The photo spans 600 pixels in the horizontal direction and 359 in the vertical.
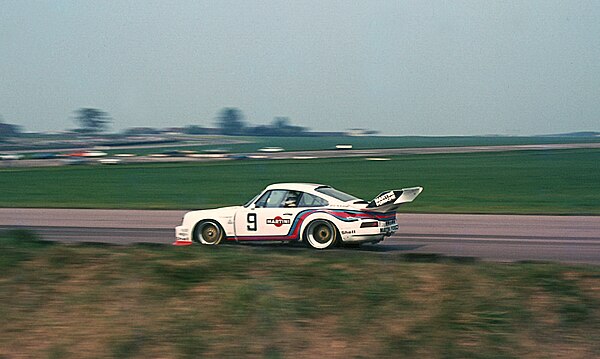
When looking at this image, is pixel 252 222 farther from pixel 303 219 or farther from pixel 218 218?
pixel 303 219

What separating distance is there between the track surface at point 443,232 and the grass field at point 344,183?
4.11 m

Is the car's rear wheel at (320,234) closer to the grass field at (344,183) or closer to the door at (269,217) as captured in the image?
A: the door at (269,217)

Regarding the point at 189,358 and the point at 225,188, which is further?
the point at 225,188

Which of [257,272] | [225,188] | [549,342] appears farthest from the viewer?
[225,188]

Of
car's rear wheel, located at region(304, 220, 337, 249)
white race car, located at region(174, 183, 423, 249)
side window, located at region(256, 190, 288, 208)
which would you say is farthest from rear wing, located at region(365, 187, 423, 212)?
side window, located at region(256, 190, 288, 208)

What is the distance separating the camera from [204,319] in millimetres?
8227

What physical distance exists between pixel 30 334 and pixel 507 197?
2882 centimetres

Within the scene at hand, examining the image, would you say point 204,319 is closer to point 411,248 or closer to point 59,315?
point 59,315

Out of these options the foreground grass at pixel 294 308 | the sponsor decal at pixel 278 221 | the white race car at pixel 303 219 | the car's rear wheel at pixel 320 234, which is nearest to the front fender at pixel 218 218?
the white race car at pixel 303 219

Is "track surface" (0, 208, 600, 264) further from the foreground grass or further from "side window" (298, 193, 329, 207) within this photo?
the foreground grass

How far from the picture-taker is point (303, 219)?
1552 cm

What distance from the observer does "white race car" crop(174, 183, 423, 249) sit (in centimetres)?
1516

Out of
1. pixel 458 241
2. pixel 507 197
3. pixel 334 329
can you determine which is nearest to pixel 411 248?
pixel 458 241

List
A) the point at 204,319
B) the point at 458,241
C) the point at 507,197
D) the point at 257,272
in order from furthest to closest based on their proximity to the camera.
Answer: the point at 507,197 < the point at 458,241 < the point at 257,272 < the point at 204,319
